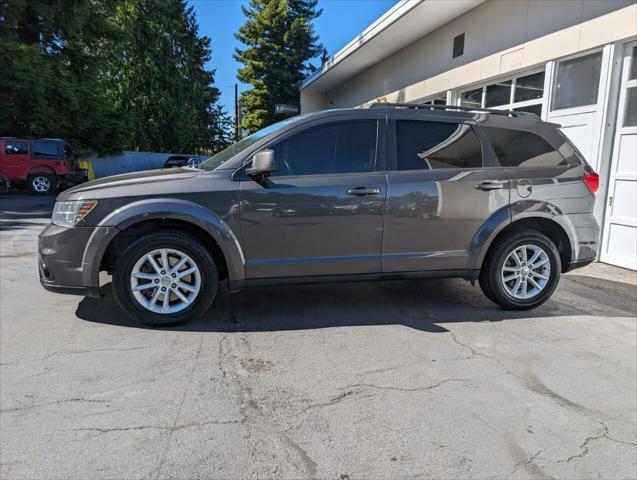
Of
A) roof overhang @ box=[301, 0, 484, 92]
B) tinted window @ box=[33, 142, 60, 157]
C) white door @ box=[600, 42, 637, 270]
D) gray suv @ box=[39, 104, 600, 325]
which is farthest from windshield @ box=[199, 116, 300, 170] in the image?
tinted window @ box=[33, 142, 60, 157]

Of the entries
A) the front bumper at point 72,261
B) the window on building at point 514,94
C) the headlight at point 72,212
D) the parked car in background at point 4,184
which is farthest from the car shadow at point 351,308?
the parked car in background at point 4,184

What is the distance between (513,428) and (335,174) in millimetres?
2385

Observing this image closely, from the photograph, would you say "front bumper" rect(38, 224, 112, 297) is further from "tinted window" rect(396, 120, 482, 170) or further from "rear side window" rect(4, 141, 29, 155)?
"rear side window" rect(4, 141, 29, 155)

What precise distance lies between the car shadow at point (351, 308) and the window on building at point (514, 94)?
165 inches

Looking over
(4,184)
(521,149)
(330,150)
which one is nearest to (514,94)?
(521,149)

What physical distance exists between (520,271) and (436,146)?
150 cm

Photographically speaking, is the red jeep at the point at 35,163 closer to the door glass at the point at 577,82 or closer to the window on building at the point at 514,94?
the window on building at the point at 514,94

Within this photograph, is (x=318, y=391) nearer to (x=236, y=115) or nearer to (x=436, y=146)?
(x=436, y=146)

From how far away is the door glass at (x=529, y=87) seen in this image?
7994 mm

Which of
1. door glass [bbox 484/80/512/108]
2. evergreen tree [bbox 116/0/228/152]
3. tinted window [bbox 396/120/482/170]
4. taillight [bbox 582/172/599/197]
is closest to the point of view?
tinted window [bbox 396/120/482/170]

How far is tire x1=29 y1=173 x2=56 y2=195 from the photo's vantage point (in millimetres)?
15406

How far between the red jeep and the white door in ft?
53.4

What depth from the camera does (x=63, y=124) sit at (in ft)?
62.7

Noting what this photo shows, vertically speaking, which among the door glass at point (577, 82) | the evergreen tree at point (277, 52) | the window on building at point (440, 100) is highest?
the evergreen tree at point (277, 52)
